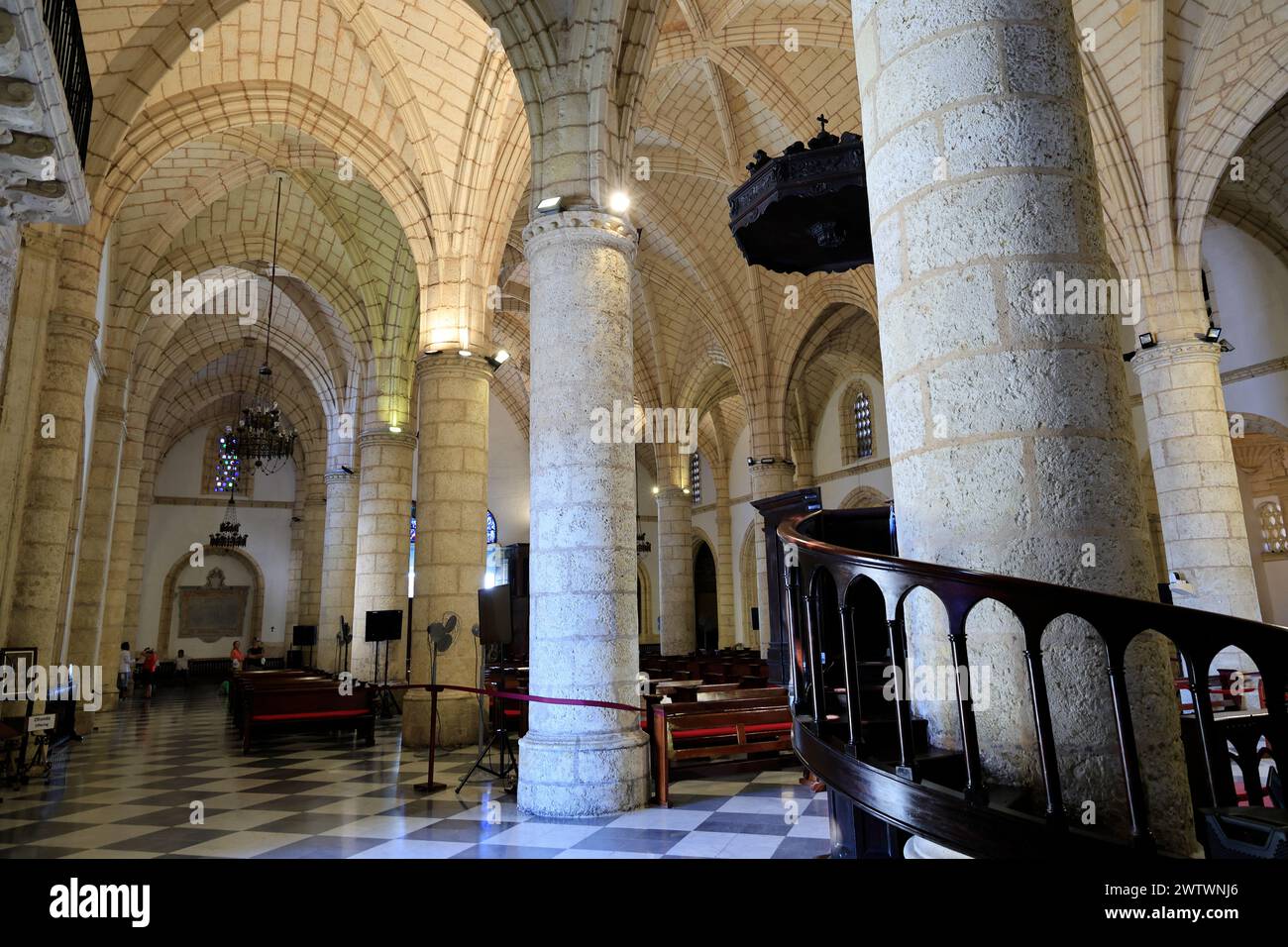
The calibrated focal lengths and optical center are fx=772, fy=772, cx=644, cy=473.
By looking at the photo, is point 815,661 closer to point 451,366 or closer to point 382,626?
point 451,366

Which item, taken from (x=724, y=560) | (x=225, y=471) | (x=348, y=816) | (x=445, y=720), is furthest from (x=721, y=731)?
(x=225, y=471)

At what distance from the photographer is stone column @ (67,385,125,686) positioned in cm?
1212

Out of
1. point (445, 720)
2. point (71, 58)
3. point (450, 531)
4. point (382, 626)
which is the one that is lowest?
point (445, 720)

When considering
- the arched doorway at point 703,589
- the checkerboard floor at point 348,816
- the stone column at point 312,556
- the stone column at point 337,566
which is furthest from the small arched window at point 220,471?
the checkerboard floor at point 348,816

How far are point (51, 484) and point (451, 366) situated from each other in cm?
461

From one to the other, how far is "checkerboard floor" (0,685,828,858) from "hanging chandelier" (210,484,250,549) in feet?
46.2

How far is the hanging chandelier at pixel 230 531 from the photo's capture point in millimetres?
22125

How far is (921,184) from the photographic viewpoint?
2531 millimetres

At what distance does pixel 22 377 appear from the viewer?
8070 mm

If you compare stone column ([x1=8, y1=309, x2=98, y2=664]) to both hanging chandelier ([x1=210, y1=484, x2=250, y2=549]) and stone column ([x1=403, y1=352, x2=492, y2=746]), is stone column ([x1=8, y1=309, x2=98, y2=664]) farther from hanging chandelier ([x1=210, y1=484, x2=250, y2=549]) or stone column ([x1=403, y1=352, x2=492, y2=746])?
hanging chandelier ([x1=210, y1=484, x2=250, y2=549])

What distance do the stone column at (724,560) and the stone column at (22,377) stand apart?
18727 mm

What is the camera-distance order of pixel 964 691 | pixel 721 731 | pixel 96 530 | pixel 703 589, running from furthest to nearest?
pixel 703 589
pixel 96 530
pixel 721 731
pixel 964 691

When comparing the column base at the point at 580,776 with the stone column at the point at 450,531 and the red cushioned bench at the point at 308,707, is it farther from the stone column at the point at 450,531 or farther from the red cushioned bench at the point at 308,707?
the red cushioned bench at the point at 308,707

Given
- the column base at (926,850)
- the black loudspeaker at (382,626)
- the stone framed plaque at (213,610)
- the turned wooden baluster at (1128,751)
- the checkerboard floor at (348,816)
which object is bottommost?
the checkerboard floor at (348,816)
